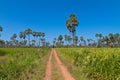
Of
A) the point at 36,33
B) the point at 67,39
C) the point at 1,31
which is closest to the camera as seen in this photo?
the point at 1,31

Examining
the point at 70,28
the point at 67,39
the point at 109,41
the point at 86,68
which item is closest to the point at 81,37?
the point at 67,39

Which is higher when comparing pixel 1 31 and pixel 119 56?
pixel 1 31

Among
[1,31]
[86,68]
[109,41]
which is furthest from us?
[109,41]

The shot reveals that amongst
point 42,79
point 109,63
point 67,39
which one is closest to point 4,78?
point 42,79

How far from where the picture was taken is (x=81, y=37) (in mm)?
191125

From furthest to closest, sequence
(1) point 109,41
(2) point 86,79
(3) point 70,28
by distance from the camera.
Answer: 1. (1) point 109,41
2. (3) point 70,28
3. (2) point 86,79

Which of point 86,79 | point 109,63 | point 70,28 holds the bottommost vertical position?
point 86,79

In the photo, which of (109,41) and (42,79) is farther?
(109,41)

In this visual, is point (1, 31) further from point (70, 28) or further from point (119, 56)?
point (119, 56)

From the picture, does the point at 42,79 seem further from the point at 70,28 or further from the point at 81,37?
the point at 81,37

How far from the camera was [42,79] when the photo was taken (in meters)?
15.9

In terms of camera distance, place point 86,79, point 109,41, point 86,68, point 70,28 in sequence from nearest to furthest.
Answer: point 86,79 → point 86,68 → point 70,28 → point 109,41

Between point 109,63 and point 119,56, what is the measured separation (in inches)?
44.4

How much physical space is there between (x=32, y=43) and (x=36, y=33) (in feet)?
55.7
